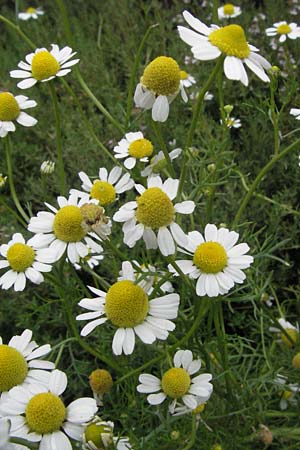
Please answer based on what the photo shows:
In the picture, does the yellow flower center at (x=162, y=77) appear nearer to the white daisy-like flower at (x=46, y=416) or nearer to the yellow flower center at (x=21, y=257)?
the yellow flower center at (x=21, y=257)

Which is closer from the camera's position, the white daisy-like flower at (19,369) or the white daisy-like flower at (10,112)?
the white daisy-like flower at (19,369)

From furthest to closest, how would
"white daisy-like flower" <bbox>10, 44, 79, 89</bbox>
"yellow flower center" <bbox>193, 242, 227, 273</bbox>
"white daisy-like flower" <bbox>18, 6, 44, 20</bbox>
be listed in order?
1. "white daisy-like flower" <bbox>18, 6, 44, 20</bbox>
2. "white daisy-like flower" <bbox>10, 44, 79, 89</bbox>
3. "yellow flower center" <bbox>193, 242, 227, 273</bbox>

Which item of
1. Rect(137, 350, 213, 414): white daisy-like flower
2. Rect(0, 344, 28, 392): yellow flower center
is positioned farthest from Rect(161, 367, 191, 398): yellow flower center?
Rect(0, 344, 28, 392): yellow flower center

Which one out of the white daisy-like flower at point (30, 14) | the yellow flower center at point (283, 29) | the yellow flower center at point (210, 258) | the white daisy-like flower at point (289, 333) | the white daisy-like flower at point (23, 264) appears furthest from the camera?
the white daisy-like flower at point (30, 14)

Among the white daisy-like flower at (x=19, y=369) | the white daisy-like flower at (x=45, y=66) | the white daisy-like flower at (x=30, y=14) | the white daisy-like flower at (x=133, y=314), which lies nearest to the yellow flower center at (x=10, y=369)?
the white daisy-like flower at (x=19, y=369)

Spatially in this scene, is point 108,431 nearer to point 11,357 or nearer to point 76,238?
point 11,357

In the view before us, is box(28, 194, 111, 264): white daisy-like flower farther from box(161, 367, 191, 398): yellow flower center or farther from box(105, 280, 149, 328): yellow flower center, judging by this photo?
box(161, 367, 191, 398): yellow flower center

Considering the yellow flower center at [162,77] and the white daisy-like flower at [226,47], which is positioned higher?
the white daisy-like flower at [226,47]

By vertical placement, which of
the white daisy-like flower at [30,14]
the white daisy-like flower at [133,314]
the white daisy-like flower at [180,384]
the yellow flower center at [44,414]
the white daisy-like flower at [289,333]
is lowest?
the white daisy-like flower at [289,333]
